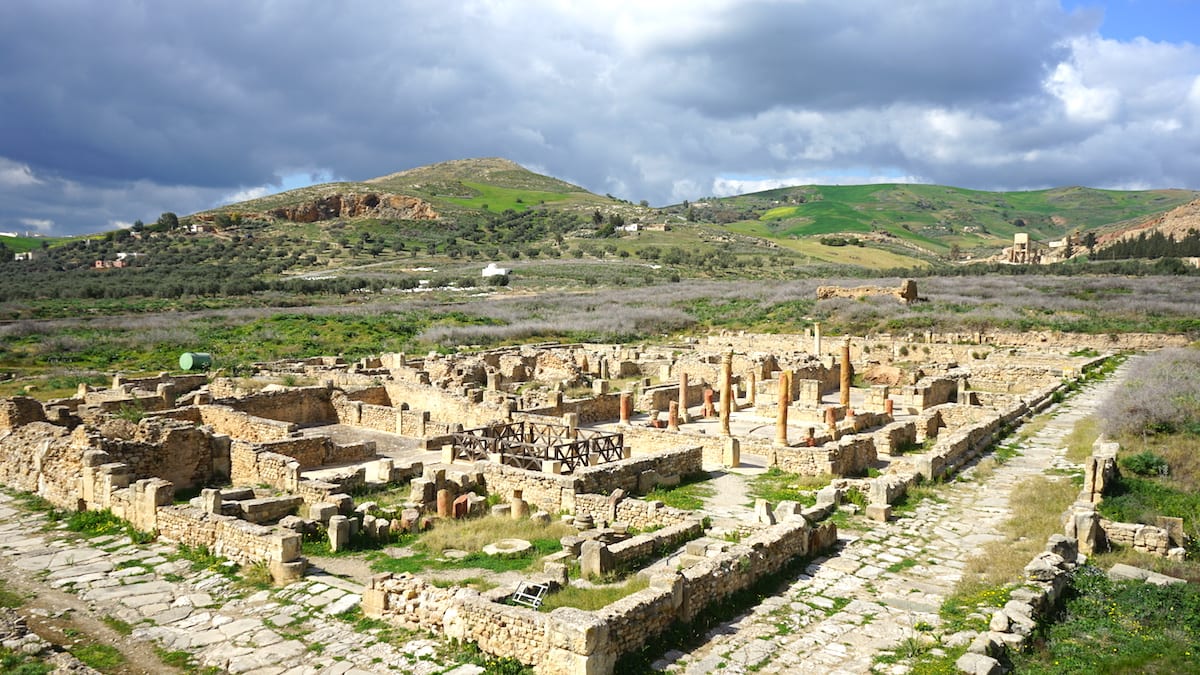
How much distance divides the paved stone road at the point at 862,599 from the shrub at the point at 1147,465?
234cm

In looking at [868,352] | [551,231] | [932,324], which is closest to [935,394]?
[868,352]

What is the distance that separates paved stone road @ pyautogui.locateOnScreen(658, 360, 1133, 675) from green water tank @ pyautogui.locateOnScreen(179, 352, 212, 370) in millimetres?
30549

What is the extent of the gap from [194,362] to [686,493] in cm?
2706

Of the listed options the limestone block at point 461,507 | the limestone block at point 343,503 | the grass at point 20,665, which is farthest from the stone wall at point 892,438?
the grass at point 20,665

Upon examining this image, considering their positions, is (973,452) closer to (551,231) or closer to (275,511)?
(275,511)

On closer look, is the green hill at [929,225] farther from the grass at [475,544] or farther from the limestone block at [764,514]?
the grass at [475,544]

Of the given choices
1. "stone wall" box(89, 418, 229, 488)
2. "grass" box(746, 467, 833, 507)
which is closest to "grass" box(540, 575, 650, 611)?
"grass" box(746, 467, 833, 507)

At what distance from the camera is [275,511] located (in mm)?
12914

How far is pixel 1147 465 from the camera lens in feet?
49.0

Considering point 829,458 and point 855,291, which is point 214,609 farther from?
point 855,291

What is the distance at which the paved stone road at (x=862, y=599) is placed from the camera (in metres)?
8.34

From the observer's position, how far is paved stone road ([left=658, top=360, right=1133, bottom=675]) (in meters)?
8.34

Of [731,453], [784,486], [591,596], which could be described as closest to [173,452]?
[591,596]

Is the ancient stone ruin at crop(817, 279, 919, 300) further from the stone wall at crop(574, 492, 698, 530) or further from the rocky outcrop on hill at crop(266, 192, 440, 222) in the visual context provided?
the rocky outcrop on hill at crop(266, 192, 440, 222)
